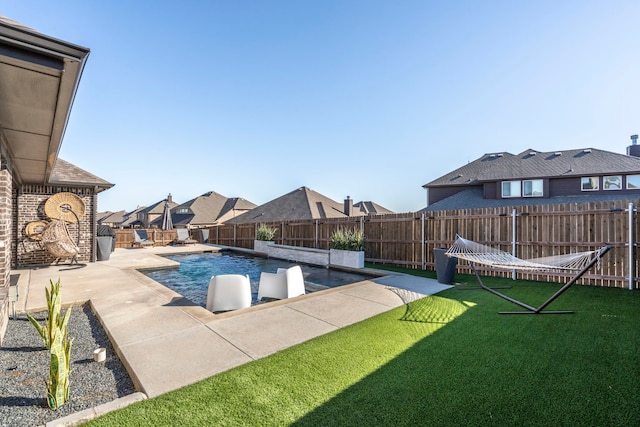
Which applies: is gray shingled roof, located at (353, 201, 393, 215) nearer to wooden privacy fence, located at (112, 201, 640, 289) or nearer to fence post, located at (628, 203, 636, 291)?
wooden privacy fence, located at (112, 201, 640, 289)

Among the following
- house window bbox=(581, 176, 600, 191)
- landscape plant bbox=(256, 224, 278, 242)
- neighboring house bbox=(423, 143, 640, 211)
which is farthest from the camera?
house window bbox=(581, 176, 600, 191)

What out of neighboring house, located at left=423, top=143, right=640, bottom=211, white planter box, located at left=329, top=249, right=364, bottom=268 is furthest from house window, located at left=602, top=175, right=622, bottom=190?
white planter box, located at left=329, top=249, right=364, bottom=268

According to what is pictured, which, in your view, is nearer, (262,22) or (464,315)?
(464,315)

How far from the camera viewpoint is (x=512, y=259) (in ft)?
20.2

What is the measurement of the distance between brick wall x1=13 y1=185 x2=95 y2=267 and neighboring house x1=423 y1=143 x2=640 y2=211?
19.0 m

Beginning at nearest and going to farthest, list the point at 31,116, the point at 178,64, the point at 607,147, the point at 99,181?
the point at 31,116
the point at 99,181
the point at 178,64
the point at 607,147

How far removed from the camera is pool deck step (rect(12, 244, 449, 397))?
114 inches

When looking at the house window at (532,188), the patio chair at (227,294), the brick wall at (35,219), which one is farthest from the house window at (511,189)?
the brick wall at (35,219)

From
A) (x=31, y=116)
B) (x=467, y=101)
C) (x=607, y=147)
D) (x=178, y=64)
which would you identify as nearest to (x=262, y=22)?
(x=178, y=64)

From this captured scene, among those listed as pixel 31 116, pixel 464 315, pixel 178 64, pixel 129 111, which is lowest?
pixel 464 315

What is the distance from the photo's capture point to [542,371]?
276 cm

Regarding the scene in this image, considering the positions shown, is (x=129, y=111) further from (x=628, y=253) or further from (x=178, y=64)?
(x=628, y=253)

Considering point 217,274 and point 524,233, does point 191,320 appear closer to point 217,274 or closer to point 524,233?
point 217,274

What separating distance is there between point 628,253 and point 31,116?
34.4ft
